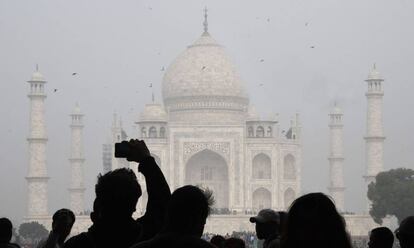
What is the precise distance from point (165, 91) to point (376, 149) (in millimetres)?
11316

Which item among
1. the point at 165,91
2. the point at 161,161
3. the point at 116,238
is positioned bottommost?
the point at 116,238

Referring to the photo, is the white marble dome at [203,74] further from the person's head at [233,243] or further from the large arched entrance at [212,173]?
the person's head at [233,243]

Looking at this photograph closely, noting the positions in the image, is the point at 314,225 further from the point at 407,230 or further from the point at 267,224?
the point at 267,224

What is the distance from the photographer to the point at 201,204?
4.63 m

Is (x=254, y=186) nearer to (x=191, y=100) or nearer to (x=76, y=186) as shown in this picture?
(x=191, y=100)

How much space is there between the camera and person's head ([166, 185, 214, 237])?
4527mm

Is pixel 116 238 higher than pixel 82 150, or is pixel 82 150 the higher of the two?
pixel 82 150

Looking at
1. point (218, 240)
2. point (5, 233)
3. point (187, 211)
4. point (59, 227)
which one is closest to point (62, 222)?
point (59, 227)

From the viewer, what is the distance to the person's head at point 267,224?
6.56 m

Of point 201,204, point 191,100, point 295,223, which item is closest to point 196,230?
point 201,204

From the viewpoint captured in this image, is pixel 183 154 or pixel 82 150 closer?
pixel 183 154

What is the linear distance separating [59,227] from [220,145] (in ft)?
157

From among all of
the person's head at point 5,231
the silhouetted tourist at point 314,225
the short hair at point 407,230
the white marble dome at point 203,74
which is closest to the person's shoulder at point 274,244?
the short hair at point 407,230

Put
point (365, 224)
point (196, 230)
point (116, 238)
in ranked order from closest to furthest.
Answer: point (196, 230) < point (116, 238) < point (365, 224)
